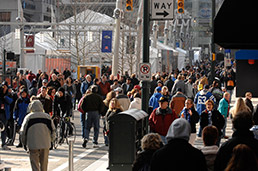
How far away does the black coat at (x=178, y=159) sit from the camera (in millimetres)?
6746

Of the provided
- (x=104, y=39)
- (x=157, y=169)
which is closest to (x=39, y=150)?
(x=157, y=169)

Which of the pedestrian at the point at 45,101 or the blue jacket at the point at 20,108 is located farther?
the pedestrian at the point at 45,101

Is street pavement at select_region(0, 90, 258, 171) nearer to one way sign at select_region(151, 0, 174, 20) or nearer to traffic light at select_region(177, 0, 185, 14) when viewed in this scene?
one way sign at select_region(151, 0, 174, 20)

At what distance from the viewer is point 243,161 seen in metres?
5.79

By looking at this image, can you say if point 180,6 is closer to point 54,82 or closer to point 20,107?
point 54,82

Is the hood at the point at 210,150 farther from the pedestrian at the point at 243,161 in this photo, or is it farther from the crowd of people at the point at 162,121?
the pedestrian at the point at 243,161

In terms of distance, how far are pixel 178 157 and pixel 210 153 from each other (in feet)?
3.32

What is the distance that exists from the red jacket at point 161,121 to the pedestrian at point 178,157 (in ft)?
22.3

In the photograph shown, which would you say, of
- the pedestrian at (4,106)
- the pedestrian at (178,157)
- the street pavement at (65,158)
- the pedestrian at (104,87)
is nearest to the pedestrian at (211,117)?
the street pavement at (65,158)

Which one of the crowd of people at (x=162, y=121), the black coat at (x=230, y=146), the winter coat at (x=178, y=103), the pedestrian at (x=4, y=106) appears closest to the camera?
the crowd of people at (x=162, y=121)

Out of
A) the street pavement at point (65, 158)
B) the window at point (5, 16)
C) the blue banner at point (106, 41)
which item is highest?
Result: the window at point (5, 16)

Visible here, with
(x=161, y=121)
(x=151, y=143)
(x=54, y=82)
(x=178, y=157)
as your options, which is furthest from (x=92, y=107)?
(x=178, y=157)

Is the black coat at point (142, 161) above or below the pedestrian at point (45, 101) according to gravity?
below

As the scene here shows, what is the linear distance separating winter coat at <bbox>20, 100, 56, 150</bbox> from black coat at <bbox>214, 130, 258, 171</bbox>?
217 inches
